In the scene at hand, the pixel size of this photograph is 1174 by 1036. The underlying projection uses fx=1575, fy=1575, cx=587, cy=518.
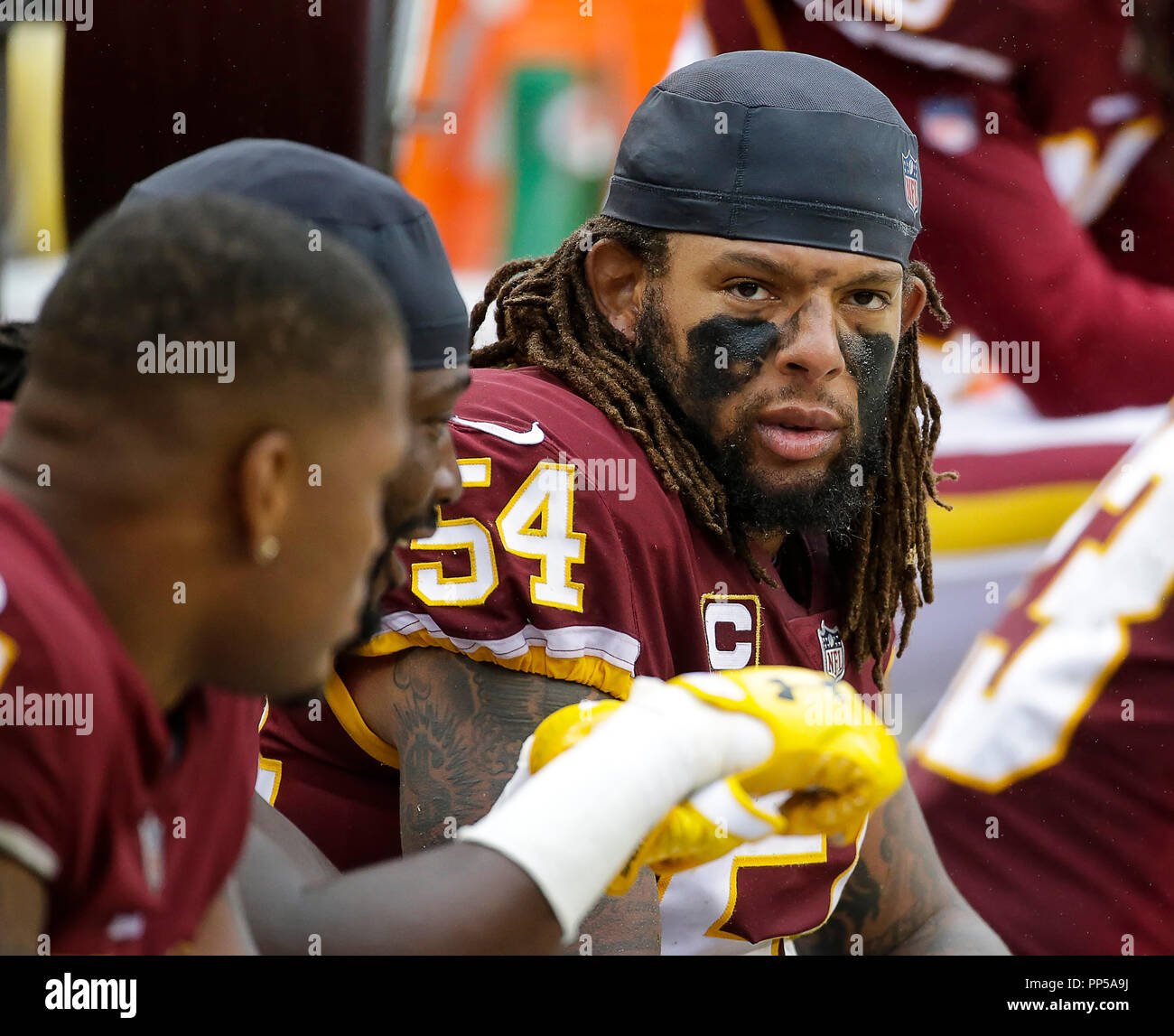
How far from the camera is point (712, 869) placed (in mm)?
2139

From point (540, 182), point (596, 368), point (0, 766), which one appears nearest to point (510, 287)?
point (596, 368)

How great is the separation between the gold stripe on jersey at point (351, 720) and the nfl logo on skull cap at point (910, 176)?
1.07 metres

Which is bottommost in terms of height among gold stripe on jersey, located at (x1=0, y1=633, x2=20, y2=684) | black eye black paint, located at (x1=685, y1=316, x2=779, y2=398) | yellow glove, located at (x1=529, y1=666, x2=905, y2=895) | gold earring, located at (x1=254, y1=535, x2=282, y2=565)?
yellow glove, located at (x1=529, y1=666, x2=905, y2=895)

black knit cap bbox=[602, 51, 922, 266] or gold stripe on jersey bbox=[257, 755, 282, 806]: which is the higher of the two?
black knit cap bbox=[602, 51, 922, 266]

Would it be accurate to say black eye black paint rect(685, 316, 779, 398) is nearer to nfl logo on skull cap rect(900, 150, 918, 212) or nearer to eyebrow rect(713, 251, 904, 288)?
eyebrow rect(713, 251, 904, 288)

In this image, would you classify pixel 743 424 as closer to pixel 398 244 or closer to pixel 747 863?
pixel 747 863

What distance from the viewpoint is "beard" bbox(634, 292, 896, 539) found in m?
2.20

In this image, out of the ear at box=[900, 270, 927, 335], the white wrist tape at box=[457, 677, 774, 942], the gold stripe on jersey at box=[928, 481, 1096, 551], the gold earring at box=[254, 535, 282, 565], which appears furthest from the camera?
the gold stripe on jersey at box=[928, 481, 1096, 551]

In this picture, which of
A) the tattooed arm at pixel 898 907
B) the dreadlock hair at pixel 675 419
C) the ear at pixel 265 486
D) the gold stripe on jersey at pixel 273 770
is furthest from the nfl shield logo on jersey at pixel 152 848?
the tattooed arm at pixel 898 907

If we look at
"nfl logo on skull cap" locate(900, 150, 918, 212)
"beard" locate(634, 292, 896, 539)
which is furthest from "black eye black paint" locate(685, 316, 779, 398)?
"nfl logo on skull cap" locate(900, 150, 918, 212)

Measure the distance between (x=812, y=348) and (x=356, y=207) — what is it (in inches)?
30.4

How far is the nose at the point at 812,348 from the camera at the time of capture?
216 cm

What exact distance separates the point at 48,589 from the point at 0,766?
0.43ft

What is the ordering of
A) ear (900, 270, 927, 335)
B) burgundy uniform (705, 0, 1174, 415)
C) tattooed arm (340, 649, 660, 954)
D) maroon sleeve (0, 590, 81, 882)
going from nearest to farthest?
maroon sleeve (0, 590, 81, 882) < tattooed arm (340, 649, 660, 954) < ear (900, 270, 927, 335) < burgundy uniform (705, 0, 1174, 415)
